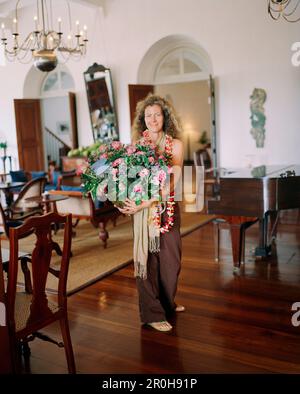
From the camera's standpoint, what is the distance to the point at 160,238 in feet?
10.5

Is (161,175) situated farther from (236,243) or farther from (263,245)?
(263,245)

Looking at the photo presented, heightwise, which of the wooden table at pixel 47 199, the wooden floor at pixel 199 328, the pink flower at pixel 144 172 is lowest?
the wooden floor at pixel 199 328

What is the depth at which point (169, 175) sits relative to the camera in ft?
9.84

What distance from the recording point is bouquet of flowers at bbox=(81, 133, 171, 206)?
2881mm

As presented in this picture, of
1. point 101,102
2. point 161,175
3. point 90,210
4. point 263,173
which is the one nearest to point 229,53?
point 101,102

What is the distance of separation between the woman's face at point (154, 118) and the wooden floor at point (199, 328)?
154 cm

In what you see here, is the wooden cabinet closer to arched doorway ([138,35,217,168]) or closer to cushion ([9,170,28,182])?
cushion ([9,170,28,182])

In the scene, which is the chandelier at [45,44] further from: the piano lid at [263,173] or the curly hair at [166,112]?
the curly hair at [166,112]

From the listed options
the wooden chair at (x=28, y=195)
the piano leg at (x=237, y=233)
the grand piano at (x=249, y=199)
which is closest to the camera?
the grand piano at (x=249, y=199)

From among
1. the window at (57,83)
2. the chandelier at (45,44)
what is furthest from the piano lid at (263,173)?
the window at (57,83)

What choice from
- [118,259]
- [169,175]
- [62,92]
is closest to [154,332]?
[169,175]

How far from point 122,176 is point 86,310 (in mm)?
1414

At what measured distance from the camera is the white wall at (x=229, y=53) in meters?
7.64

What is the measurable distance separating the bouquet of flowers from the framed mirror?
6.51 meters
